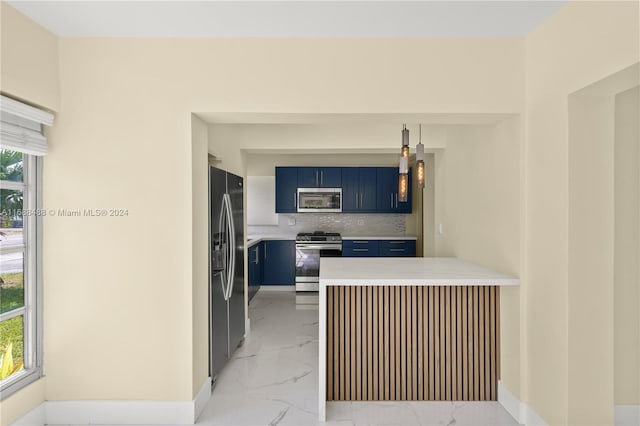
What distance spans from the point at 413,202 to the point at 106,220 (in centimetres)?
500

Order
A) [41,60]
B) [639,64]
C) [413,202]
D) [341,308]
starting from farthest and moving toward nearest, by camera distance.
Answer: [413,202] → [341,308] → [41,60] → [639,64]

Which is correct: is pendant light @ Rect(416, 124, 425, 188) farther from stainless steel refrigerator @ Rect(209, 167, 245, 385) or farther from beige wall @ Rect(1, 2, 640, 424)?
stainless steel refrigerator @ Rect(209, 167, 245, 385)

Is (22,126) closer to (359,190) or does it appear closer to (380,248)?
(359,190)

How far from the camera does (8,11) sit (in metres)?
2.09

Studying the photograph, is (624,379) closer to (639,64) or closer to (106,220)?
(639,64)

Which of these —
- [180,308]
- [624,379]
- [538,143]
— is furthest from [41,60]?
[624,379]

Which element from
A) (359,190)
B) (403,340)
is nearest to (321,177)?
(359,190)

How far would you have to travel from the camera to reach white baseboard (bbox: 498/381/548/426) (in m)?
2.40

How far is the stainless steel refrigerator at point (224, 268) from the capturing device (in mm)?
2982

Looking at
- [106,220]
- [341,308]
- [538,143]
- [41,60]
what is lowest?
[341,308]

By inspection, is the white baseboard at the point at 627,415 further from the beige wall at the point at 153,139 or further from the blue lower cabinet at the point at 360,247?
the blue lower cabinet at the point at 360,247

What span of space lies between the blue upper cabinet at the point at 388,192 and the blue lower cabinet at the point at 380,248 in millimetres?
534

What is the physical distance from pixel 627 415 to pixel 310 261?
4381mm

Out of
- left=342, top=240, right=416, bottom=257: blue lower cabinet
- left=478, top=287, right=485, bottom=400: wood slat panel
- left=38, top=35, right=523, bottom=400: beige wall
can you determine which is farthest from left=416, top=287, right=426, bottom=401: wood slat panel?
left=342, top=240, right=416, bottom=257: blue lower cabinet
